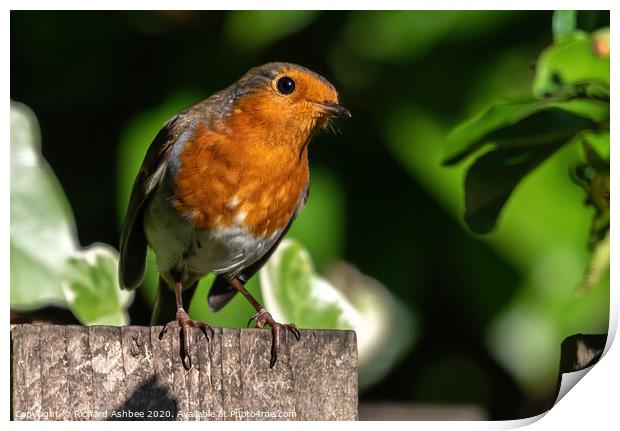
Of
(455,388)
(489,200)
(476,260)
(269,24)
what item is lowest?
(455,388)

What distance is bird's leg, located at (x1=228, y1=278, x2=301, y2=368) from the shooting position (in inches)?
87.3

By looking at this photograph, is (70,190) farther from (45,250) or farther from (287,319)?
(287,319)

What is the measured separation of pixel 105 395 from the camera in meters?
2.19

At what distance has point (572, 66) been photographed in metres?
2.89

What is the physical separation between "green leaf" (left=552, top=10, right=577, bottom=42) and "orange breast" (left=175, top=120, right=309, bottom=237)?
89 cm

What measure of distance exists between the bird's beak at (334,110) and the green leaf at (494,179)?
0.50 m

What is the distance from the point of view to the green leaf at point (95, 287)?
9.69 ft

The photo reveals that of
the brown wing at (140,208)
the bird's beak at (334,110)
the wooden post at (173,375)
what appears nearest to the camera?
the wooden post at (173,375)

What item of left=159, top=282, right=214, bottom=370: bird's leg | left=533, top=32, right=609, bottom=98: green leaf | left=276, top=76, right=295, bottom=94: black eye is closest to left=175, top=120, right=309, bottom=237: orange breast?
left=276, top=76, right=295, bottom=94: black eye

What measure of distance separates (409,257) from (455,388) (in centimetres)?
42

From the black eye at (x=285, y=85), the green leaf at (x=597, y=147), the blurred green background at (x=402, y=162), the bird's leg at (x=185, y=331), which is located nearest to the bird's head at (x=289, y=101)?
the black eye at (x=285, y=85)

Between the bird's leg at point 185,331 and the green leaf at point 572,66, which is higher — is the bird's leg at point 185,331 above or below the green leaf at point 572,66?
below

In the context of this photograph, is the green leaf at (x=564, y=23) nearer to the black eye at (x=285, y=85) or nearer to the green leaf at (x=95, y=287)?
the black eye at (x=285, y=85)
